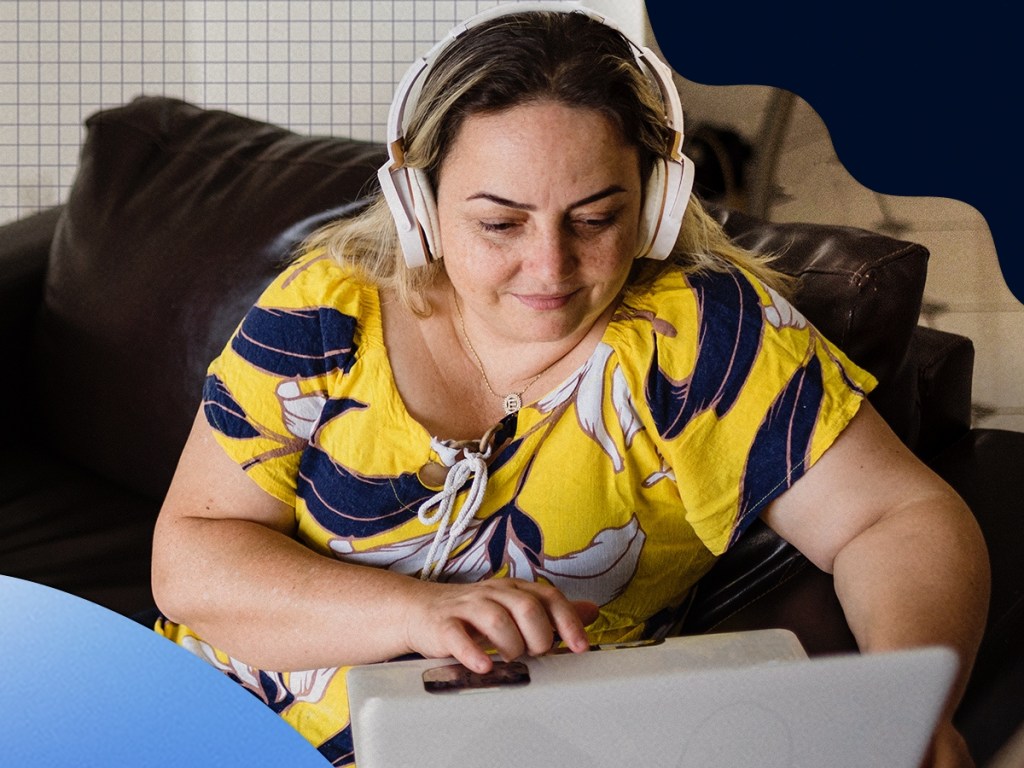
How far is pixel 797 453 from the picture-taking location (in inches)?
42.4

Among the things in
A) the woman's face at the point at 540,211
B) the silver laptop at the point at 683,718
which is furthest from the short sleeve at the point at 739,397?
the silver laptop at the point at 683,718

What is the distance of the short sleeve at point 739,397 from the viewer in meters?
1.09

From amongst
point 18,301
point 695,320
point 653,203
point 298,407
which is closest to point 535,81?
point 653,203

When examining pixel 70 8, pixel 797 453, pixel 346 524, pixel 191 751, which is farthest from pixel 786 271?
pixel 70 8

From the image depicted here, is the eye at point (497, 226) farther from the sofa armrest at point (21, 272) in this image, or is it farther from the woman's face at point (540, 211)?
the sofa armrest at point (21, 272)

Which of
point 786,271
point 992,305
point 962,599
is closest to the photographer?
point 962,599

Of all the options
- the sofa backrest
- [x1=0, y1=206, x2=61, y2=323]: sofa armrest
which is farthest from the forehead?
[x1=0, y1=206, x2=61, y2=323]: sofa armrest

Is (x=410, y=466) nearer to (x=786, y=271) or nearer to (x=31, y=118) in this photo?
(x=786, y=271)

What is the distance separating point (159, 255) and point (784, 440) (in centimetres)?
98

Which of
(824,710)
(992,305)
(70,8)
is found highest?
(70,8)

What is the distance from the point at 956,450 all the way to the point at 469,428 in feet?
1.92

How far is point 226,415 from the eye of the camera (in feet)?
3.79

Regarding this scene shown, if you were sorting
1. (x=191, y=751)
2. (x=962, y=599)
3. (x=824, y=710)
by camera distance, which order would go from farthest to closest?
(x=962, y=599)
(x=191, y=751)
(x=824, y=710)

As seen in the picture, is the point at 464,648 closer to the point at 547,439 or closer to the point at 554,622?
the point at 554,622
